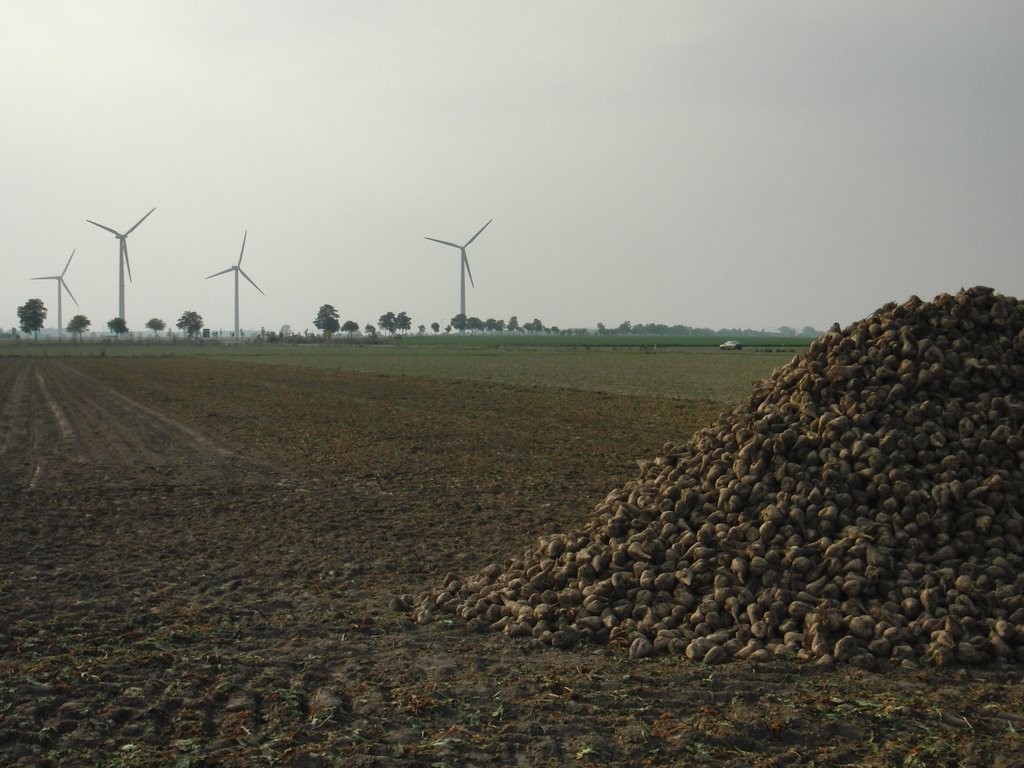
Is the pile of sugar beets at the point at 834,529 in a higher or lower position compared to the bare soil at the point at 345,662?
higher

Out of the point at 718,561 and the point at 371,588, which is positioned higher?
the point at 718,561

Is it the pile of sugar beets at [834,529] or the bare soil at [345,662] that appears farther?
the pile of sugar beets at [834,529]

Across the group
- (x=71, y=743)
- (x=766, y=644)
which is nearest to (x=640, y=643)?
(x=766, y=644)

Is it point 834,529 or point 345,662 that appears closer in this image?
point 345,662

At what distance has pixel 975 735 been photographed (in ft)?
18.2

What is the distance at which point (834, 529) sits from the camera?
779 centimetres

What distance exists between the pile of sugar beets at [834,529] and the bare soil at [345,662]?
0.34 meters

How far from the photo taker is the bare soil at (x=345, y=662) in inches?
219

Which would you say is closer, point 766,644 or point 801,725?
point 801,725

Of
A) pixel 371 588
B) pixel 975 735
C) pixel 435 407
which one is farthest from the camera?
pixel 435 407

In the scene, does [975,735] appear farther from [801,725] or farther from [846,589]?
[846,589]

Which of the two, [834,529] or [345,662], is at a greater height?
[834,529]

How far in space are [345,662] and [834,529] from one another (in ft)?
13.1

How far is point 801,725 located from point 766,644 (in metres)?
1.30
